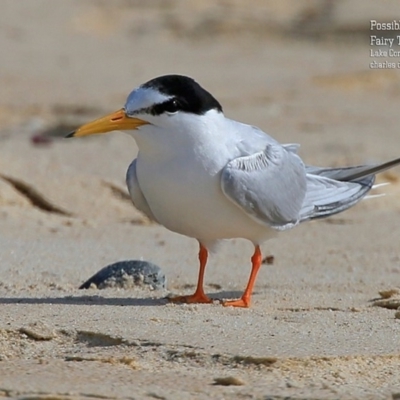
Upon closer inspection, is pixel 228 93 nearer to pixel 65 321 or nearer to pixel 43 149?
pixel 43 149

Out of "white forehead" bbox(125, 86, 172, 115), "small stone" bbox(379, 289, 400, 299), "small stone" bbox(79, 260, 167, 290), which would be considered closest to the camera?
"white forehead" bbox(125, 86, 172, 115)

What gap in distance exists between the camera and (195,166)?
414 cm

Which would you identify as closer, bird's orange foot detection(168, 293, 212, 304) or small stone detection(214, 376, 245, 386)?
small stone detection(214, 376, 245, 386)

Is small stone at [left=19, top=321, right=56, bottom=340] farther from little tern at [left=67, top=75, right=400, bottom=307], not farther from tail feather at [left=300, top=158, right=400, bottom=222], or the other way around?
tail feather at [left=300, top=158, right=400, bottom=222]

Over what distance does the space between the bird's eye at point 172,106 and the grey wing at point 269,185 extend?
0.31m

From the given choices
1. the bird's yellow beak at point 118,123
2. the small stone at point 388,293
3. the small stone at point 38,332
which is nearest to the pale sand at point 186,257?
the small stone at point 38,332

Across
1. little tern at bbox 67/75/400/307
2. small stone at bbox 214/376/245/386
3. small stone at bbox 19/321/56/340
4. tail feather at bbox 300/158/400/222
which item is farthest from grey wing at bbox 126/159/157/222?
small stone at bbox 214/376/245/386

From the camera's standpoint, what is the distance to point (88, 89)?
11.9 metres

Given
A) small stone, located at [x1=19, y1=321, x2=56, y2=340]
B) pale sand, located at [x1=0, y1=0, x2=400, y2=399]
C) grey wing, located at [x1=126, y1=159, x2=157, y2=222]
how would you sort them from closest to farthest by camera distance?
1. pale sand, located at [x1=0, y1=0, x2=400, y2=399]
2. small stone, located at [x1=19, y1=321, x2=56, y2=340]
3. grey wing, located at [x1=126, y1=159, x2=157, y2=222]

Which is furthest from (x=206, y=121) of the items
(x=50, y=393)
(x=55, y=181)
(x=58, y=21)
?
(x=58, y=21)

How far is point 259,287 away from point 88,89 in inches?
284

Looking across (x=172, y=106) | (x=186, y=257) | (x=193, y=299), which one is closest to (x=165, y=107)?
(x=172, y=106)

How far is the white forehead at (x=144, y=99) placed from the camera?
4129mm

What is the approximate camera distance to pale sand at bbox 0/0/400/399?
133 inches
